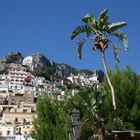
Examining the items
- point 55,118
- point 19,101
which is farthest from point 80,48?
point 19,101

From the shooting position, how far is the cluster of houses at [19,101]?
8244cm

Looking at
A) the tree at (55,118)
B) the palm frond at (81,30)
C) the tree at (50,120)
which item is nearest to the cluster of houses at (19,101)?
the tree at (50,120)

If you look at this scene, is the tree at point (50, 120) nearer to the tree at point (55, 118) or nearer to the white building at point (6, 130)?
the tree at point (55, 118)

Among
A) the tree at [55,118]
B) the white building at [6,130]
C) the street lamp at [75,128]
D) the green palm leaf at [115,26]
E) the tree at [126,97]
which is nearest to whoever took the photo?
the street lamp at [75,128]

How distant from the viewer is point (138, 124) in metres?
32.3

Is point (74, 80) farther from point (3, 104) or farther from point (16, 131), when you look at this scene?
point (16, 131)

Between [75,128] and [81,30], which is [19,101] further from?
A: [75,128]

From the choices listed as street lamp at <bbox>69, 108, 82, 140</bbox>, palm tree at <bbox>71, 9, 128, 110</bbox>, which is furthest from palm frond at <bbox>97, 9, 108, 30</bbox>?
street lamp at <bbox>69, 108, 82, 140</bbox>

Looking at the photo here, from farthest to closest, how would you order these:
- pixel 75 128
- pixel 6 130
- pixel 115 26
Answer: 1. pixel 6 130
2. pixel 115 26
3. pixel 75 128

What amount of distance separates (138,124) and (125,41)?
698cm

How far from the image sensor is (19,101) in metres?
120

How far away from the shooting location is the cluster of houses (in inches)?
3246

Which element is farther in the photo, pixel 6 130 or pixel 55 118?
pixel 6 130

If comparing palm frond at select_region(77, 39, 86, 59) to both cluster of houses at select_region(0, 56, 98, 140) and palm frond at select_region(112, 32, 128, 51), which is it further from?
cluster of houses at select_region(0, 56, 98, 140)
